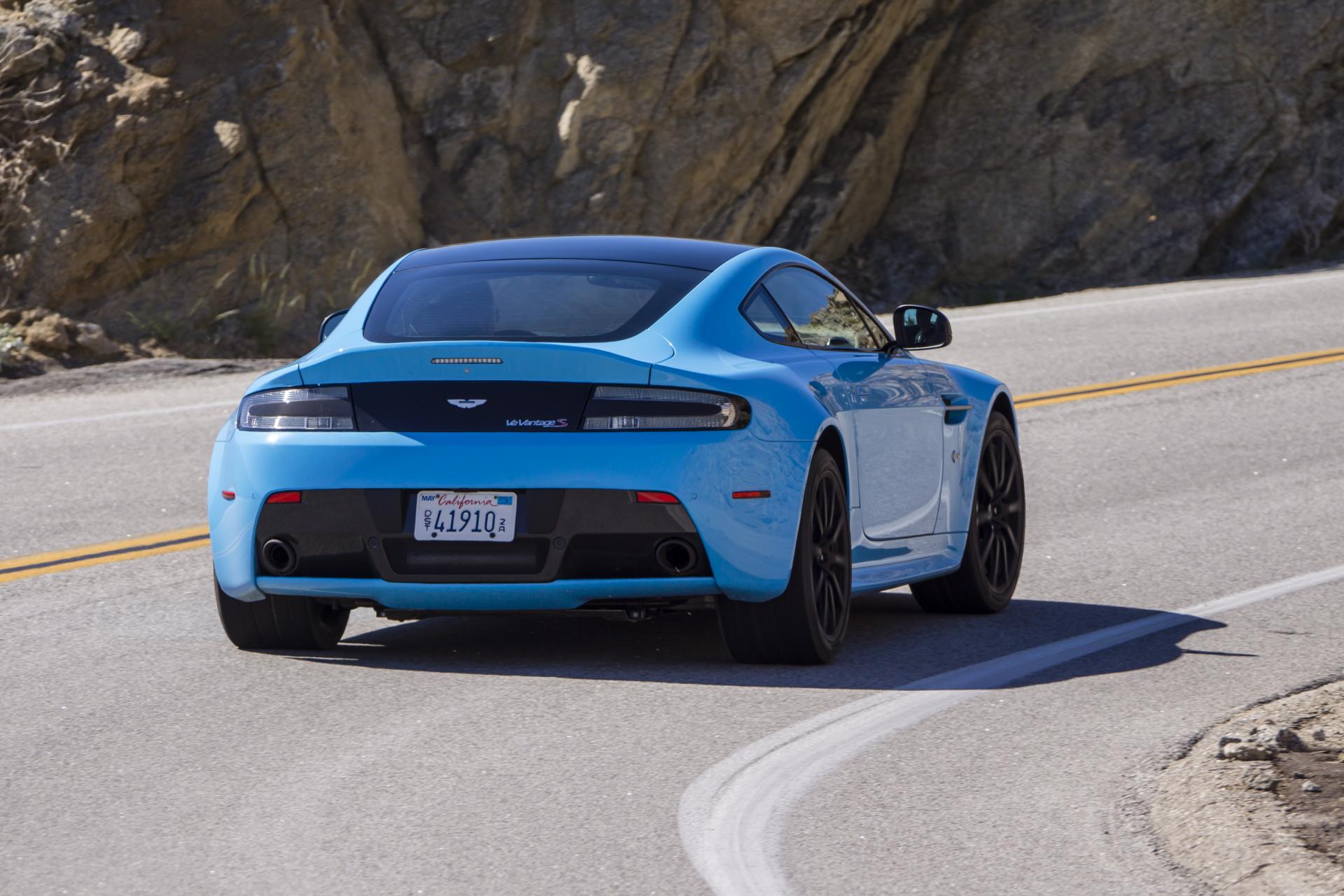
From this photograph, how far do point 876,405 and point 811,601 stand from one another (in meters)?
1.07

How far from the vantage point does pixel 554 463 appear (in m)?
6.46

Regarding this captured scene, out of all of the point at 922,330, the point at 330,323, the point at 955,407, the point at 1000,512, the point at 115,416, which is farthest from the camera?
the point at 115,416

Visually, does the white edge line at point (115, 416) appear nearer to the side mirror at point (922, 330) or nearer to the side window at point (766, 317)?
the side mirror at point (922, 330)

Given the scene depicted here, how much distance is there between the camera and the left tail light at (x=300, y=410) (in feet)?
21.9

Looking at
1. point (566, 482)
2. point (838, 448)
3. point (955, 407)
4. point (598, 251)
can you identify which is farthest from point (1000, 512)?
point (566, 482)

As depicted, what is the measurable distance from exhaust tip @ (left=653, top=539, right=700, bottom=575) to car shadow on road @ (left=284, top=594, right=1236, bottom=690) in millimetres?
393

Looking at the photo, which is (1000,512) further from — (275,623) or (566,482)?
(275,623)

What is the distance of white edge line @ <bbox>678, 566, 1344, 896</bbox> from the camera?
4.67m

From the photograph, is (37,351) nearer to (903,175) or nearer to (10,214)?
(10,214)

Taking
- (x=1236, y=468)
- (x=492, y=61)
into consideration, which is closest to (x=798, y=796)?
(x=1236, y=468)

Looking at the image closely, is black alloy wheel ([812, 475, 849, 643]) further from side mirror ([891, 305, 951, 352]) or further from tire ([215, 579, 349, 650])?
tire ([215, 579, 349, 650])

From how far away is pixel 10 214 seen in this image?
61.7 ft

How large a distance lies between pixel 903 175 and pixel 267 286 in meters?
9.83

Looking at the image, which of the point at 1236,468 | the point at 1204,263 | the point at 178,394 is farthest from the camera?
the point at 1204,263
